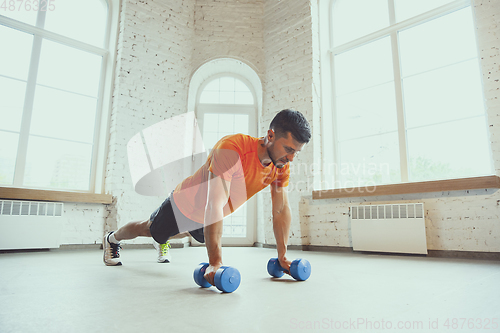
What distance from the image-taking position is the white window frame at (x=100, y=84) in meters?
3.83

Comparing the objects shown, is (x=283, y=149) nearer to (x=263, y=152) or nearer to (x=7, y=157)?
(x=263, y=152)

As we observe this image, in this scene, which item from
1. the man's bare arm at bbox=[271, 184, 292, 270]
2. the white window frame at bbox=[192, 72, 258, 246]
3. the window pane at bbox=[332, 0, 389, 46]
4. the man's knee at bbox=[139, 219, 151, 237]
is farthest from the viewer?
the white window frame at bbox=[192, 72, 258, 246]

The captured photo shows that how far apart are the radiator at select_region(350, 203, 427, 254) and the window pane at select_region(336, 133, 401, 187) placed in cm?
56

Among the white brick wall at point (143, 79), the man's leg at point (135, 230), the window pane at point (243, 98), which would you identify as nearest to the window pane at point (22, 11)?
the white brick wall at point (143, 79)

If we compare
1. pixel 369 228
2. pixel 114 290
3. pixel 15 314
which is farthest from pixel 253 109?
pixel 15 314

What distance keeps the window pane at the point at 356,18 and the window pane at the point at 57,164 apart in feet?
13.1

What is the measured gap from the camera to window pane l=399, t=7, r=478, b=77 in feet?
11.7

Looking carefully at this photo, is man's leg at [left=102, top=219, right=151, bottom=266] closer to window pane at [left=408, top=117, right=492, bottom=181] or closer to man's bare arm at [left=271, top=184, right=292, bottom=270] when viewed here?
man's bare arm at [left=271, top=184, right=292, bottom=270]

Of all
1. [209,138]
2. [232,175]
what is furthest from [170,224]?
[209,138]

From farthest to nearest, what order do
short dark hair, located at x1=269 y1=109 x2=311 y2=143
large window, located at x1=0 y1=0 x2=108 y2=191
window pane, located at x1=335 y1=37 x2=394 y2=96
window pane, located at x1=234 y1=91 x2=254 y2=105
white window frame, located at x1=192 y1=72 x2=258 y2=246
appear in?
1. window pane, located at x1=234 y1=91 x2=254 y2=105
2. white window frame, located at x1=192 y1=72 x2=258 y2=246
3. window pane, located at x1=335 y1=37 x2=394 y2=96
4. large window, located at x1=0 y1=0 x2=108 y2=191
5. short dark hair, located at x1=269 y1=109 x2=311 y2=143

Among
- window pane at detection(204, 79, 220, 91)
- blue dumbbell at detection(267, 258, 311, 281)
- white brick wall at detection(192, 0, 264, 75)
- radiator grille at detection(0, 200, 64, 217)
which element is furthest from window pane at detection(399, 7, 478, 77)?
radiator grille at detection(0, 200, 64, 217)

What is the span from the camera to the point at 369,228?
11.6 feet

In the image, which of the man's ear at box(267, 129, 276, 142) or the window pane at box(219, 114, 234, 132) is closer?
the man's ear at box(267, 129, 276, 142)

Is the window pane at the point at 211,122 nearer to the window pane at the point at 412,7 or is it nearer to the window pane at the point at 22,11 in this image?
the window pane at the point at 22,11
